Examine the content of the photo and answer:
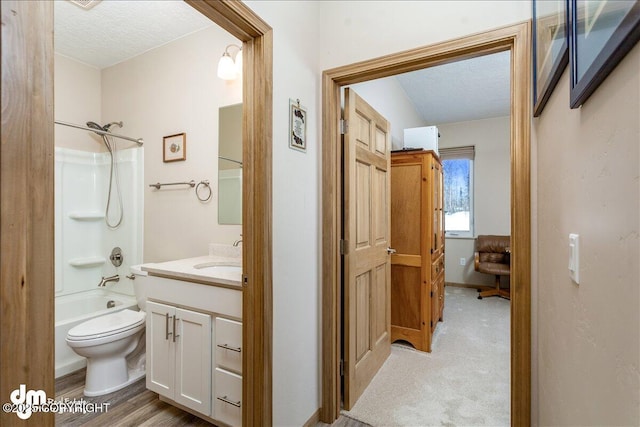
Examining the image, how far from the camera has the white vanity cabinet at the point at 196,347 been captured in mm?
1574

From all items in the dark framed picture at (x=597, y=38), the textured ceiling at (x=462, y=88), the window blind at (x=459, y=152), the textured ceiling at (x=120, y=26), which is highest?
the textured ceiling at (x=462, y=88)

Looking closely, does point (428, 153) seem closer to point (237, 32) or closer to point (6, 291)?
point (237, 32)

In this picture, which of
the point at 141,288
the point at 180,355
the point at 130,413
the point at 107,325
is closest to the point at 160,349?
the point at 180,355

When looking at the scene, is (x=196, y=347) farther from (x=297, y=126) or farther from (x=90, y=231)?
(x=90, y=231)

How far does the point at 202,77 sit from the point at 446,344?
3.24 metres

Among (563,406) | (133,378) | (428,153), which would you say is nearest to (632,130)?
(563,406)

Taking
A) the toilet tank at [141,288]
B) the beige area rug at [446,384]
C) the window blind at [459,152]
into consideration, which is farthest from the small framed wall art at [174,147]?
the window blind at [459,152]

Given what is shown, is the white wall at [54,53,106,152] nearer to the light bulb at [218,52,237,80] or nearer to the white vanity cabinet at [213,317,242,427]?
the light bulb at [218,52,237,80]

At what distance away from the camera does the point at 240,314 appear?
5.04ft

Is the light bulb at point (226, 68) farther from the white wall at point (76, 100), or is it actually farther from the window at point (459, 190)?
the window at point (459, 190)

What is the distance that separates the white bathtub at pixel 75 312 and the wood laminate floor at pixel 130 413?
25cm

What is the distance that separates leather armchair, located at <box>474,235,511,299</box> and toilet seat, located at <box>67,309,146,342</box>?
435cm

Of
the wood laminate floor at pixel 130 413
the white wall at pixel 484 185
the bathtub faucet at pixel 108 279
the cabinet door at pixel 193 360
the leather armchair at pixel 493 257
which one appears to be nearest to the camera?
the cabinet door at pixel 193 360

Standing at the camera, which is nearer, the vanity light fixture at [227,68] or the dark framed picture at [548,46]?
the dark framed picture at [548,46]
